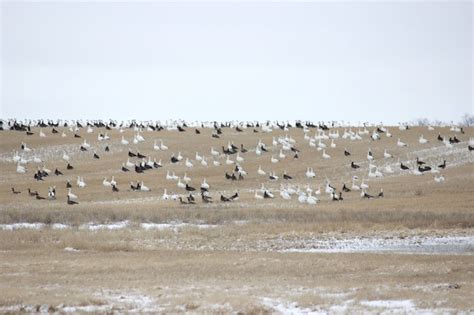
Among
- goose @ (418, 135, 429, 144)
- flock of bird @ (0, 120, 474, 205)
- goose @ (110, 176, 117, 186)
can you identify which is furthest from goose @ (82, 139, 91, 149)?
goose @ (418, 135, 429, 144)

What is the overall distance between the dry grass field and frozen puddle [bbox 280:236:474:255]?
0.31ft

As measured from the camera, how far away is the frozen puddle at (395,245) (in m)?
37.9

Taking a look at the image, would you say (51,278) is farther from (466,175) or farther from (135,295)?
(466,175)

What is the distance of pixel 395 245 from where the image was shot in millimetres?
40125

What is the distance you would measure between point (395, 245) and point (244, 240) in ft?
24.6

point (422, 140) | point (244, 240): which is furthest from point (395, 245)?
point (422, 140)

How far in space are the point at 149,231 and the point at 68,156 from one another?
131ft

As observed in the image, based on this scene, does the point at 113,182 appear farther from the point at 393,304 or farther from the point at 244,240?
the point at 393,304

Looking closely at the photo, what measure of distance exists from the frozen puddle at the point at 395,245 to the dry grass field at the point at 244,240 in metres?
0.09

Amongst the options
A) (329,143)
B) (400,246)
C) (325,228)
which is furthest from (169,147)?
(400,246)

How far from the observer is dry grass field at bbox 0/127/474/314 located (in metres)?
25.2

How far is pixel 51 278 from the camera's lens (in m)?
29.0

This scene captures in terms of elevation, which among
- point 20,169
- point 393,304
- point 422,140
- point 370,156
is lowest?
point 393,304

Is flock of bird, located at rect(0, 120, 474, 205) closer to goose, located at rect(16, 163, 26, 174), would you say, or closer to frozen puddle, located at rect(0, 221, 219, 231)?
goose, located at rect(16, 163, 26, 174)
